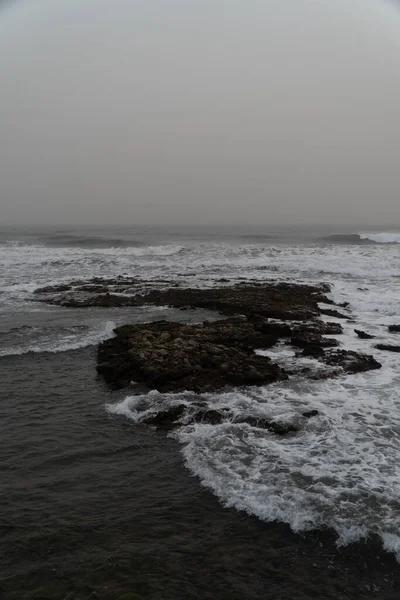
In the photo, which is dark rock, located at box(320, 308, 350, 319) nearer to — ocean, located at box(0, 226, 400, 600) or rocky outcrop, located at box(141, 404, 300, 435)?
ocean, located at box(0, 226, 400, 600)

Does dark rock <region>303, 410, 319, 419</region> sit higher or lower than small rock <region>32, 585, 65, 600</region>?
higher

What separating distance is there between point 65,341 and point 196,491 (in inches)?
351

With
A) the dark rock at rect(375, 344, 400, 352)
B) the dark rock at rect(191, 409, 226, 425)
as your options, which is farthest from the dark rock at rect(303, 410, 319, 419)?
the dark rock at rect(375, 344, 400, 352)

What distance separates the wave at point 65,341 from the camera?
12.8m

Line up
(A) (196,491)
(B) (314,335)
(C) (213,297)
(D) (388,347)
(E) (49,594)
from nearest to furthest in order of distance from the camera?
(E) (49,594), (A) (196,491), (D) (388,347), (B) (314,335), (C) (213,297)

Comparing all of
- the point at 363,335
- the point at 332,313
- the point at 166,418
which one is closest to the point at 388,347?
the point at 363,335

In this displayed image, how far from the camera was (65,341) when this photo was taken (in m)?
13.9

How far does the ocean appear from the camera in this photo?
4.71m

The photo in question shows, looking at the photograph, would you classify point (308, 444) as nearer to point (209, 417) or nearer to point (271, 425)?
point (271, 425)

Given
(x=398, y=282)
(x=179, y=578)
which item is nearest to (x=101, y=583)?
(x=179, y=578)

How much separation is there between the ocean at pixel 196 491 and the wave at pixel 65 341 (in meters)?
0.41

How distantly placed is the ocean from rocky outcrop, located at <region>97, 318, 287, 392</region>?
21.3 inches

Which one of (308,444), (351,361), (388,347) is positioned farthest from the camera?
(388,347)

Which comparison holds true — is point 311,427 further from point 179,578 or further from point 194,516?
point 179,578
